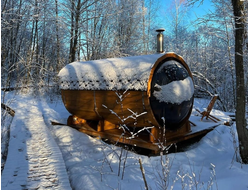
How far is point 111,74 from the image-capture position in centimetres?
422

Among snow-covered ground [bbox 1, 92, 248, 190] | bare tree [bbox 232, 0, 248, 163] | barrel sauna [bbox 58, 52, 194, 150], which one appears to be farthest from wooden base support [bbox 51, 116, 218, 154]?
bare tree [bbox 232, 0, 248, 163]

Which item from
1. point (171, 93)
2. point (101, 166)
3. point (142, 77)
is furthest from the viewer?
point (171, 93)

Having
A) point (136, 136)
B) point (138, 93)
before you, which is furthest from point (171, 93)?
point (136, 136)

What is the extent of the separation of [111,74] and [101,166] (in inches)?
74.4

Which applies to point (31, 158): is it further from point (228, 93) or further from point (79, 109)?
point (228, 93)

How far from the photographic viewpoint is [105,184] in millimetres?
2604

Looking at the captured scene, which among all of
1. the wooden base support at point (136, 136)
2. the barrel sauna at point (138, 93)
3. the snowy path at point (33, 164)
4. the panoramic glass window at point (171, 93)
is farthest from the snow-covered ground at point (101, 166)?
the panoramic glass window at point (171, 93)

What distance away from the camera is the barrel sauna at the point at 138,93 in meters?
3.75

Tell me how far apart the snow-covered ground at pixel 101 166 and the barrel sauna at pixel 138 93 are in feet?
1.83

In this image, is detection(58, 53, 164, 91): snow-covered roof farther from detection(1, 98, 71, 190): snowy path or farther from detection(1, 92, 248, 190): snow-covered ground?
detection(1, 98, 71, 190): snowy path

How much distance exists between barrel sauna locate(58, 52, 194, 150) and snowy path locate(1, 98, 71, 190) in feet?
3.80

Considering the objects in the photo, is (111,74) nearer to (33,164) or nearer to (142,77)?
(142,77)

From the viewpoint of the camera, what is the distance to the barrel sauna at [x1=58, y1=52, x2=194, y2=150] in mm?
3748

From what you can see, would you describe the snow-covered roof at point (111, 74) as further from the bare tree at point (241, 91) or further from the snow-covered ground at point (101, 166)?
the bare tree at point (241, 91)
